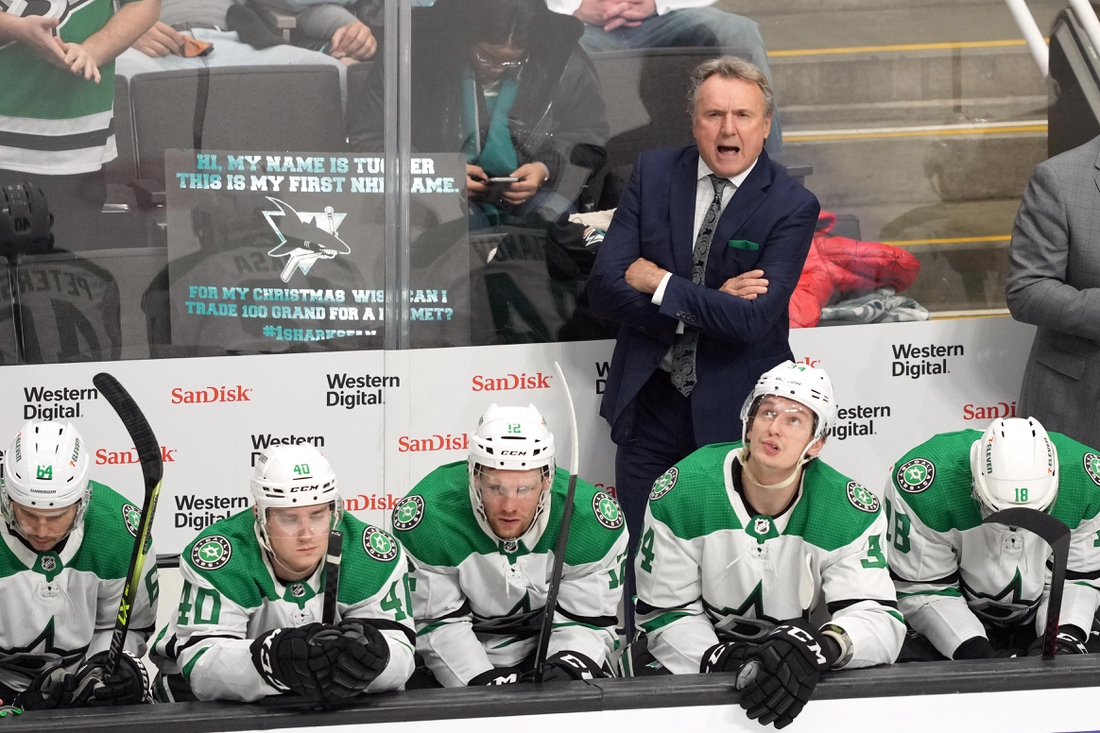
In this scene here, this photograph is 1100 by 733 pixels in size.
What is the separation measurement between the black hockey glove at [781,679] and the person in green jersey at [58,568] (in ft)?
4.91

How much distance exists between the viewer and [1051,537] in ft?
10.2

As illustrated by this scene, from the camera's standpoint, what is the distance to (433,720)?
2.81 metres

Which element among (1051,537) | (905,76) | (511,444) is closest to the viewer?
(1051,537)

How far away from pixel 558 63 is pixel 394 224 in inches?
33.9

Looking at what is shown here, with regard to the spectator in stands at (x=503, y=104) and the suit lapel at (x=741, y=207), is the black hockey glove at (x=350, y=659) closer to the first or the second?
the suit lapel at (x=741, y=207)

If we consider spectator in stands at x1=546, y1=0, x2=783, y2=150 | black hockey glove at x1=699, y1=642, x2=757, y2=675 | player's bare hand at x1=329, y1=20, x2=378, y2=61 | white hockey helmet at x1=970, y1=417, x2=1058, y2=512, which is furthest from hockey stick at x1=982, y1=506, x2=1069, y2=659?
player's bare hand at x1=329, y1=20, x2=378, y2=61

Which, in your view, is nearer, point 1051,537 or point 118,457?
point 1051,537

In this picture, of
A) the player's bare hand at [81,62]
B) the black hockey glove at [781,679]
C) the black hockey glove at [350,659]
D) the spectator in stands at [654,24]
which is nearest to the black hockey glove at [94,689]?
the black hockey glove at [350,659]

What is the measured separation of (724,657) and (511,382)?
6.28 feet

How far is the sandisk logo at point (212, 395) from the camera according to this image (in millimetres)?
4820

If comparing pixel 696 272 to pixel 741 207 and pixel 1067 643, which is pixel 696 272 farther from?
pixel 1067 643

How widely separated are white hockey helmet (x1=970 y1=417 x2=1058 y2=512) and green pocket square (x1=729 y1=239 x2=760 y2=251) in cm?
96

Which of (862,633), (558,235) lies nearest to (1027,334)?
(558,235)

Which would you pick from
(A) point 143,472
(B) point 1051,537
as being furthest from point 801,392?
(A) point 143,472
